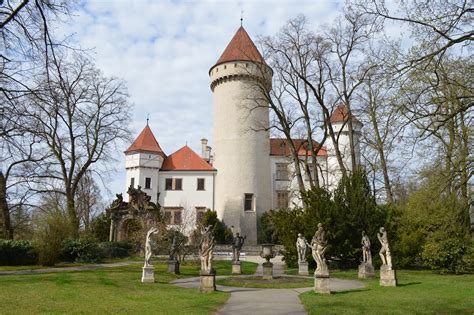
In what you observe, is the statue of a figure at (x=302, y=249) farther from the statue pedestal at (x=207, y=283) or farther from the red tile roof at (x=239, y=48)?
the red tile roof at (x=239, y=48)

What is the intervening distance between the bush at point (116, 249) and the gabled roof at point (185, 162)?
45.7 ft

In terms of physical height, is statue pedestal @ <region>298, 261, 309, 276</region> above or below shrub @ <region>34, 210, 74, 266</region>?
below

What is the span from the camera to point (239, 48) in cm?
4191

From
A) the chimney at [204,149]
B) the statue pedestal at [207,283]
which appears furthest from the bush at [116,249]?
the chimney at [204,149]

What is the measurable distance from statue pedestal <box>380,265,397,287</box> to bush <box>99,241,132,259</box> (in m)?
19.3

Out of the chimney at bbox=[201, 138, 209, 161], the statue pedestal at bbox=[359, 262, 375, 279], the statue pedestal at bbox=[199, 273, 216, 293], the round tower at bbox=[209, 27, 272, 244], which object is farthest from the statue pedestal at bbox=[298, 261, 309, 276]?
the chimney at bbox=[201, 138, 209, 161]

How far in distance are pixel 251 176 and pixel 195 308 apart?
32.4m

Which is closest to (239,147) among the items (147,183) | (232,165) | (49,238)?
(232,165)

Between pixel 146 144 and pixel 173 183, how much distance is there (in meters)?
4.98

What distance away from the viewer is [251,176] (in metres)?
41.2

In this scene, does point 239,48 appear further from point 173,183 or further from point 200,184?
point 173,183

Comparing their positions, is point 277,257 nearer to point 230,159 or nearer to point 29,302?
point 230,159

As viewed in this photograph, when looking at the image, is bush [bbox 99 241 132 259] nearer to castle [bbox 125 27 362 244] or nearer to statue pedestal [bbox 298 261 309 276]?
castle [bbox 125 27 362 244]

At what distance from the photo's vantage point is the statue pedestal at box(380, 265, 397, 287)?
44.5ft
